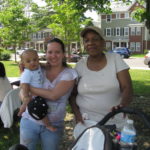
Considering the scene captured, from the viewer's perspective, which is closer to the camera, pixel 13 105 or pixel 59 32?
pixel 13 105

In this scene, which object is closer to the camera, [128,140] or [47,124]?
[128,140]

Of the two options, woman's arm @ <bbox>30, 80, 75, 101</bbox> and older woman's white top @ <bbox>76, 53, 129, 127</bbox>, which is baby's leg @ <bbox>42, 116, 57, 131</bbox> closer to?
woman's arm @ <bbox>30, 80, 75, 101</bbox>

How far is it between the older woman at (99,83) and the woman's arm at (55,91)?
0.26m

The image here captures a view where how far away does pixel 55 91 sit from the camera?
9.61 ft

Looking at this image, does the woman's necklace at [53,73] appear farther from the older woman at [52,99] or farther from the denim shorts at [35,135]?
the denim shorts at [35,135]

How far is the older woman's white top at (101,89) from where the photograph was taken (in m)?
3.06

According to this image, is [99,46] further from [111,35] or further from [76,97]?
[111,35]

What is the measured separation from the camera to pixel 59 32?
3012 centimetres

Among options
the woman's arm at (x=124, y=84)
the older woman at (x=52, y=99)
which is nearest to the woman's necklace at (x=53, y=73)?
the older woman at (x=52, y=99)

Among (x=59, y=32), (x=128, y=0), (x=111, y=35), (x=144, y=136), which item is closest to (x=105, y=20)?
(x=111, y=35)

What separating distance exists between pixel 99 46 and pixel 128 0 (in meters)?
7.91

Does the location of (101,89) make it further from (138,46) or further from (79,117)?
(138,46)

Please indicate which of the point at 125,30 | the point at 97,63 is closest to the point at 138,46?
the point at 125,30

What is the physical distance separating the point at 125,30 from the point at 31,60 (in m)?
54.9
